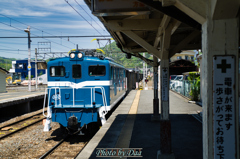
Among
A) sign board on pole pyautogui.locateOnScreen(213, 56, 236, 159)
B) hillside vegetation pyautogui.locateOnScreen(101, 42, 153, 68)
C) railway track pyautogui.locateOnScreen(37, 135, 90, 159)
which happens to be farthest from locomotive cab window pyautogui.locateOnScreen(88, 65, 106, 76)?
hillside vegetation pyautogui.locateOnScreen(101, 42, 153, 68)

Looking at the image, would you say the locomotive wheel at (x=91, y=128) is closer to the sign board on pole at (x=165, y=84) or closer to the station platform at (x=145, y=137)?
the station platform at (x=145, y=137)

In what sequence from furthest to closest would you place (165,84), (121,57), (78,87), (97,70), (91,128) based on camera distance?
(121,57), (91,128), (97,70), (78,87), (165,84)

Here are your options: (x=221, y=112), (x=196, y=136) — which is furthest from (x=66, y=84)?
(x=221, y=112)

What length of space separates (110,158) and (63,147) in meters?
2.91

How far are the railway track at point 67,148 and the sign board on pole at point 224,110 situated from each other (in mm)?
5332

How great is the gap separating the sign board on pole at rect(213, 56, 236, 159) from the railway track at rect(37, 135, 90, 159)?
5.33m

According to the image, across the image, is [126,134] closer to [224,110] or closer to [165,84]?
[165,84]

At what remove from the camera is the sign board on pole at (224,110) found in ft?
8.38

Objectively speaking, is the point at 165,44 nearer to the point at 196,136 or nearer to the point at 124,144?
the point at 124,144

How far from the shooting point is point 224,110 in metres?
2.57

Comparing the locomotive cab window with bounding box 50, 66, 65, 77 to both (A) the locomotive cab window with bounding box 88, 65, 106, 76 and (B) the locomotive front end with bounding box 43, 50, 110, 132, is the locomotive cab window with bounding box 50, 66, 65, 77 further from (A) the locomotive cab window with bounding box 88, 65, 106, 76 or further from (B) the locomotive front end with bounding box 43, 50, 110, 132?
(A) the locomotive cab window with bounding box 88, 65, 106, 76

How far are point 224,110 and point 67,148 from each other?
6430 mm

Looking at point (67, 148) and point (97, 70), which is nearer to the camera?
point (67, 148)

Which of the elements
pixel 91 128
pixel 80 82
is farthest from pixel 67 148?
pixel 80 82
